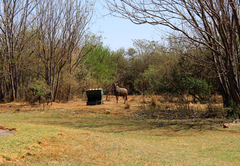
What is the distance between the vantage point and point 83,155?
5863 mm

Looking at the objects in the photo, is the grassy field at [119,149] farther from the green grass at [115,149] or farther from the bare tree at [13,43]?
the bare tree at [13,43]

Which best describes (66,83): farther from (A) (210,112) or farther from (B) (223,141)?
(B) (223,141)

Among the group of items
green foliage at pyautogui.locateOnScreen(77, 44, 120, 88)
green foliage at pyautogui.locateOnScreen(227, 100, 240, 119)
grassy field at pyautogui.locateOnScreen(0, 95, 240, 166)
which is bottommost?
grassy field at pyautogui.locateOnScreen(0, 95, 240, 166)

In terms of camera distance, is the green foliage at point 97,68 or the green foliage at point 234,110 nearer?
the green foliage at point 234,110

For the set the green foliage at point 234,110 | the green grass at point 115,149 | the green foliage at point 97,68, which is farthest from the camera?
the green foliage at point 97,68

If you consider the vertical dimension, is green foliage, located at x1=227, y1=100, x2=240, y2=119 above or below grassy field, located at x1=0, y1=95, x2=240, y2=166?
above

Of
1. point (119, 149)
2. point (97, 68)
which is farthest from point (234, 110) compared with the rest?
point (97, 68)

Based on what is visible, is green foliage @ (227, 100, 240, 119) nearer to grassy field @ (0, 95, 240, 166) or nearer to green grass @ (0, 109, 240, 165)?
grassy field @ (0, 95, 240, 166)

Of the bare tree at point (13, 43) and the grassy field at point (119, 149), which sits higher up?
the bare tree at point (13, 43)

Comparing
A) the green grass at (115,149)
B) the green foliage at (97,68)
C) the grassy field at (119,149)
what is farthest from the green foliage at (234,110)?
the green foliage at (97,68)

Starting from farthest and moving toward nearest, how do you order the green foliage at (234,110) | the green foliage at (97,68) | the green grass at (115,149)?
the green foliage at (97,68)
the green foliage at (234,110)
the green grass at (115,149)

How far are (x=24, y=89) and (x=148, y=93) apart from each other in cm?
1126

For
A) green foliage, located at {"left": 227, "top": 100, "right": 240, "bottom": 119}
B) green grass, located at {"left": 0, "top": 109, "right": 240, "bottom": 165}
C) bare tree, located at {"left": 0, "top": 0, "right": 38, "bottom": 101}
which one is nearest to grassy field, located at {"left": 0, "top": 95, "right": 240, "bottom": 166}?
green grass, located at {"left": 0, "top": 109, "right": 240, "bottom": 165}

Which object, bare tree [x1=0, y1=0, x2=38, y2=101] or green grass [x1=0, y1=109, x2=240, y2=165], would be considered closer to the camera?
green grass [x1=0, y1=109, x2=240, y2=165]
